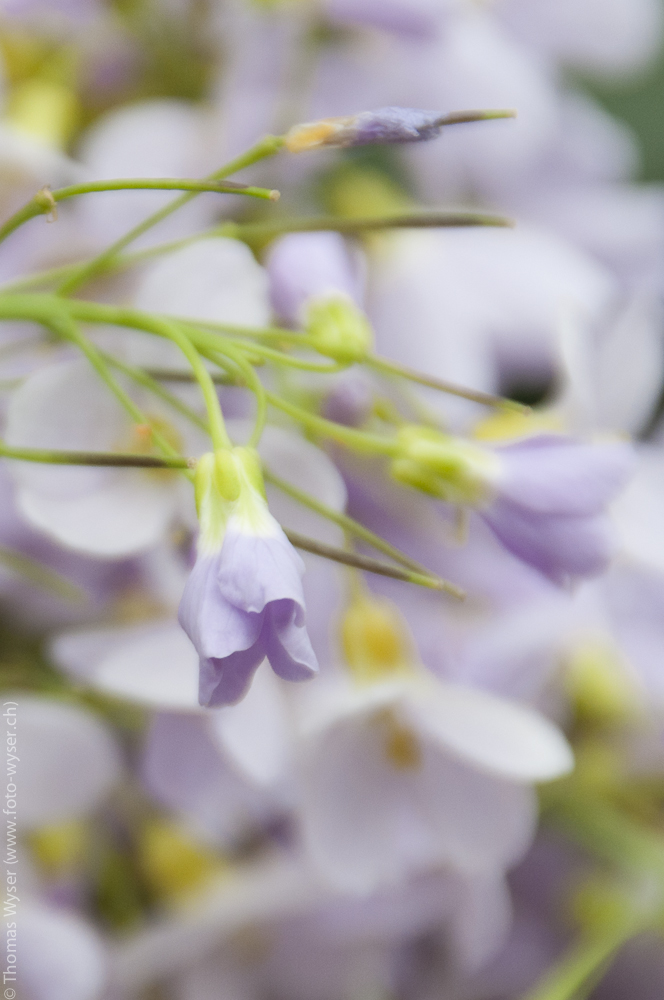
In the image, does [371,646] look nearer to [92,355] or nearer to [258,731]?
[258,731]

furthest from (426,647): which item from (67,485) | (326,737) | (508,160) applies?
(508,160)

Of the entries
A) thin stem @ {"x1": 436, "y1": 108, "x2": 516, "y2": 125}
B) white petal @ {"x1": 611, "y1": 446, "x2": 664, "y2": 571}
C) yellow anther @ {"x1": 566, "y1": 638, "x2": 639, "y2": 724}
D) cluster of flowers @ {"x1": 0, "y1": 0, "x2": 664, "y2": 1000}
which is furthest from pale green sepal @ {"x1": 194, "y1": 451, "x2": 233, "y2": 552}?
yellow anther @ {"x1": 566, "y1": 638, "x2": 639, "y2": 724}

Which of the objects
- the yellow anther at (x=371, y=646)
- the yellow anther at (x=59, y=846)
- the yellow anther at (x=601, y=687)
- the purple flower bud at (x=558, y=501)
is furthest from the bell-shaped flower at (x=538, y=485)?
the yellow anther at (x=59, y=846)

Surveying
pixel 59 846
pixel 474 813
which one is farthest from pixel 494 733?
pixel 59 846

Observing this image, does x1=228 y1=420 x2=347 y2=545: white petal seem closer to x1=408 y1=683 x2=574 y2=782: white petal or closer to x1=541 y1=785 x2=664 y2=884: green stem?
x1=408 y1=683 x2=574 y2=782: white petal

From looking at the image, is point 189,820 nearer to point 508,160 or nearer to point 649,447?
Result: point 649,447
